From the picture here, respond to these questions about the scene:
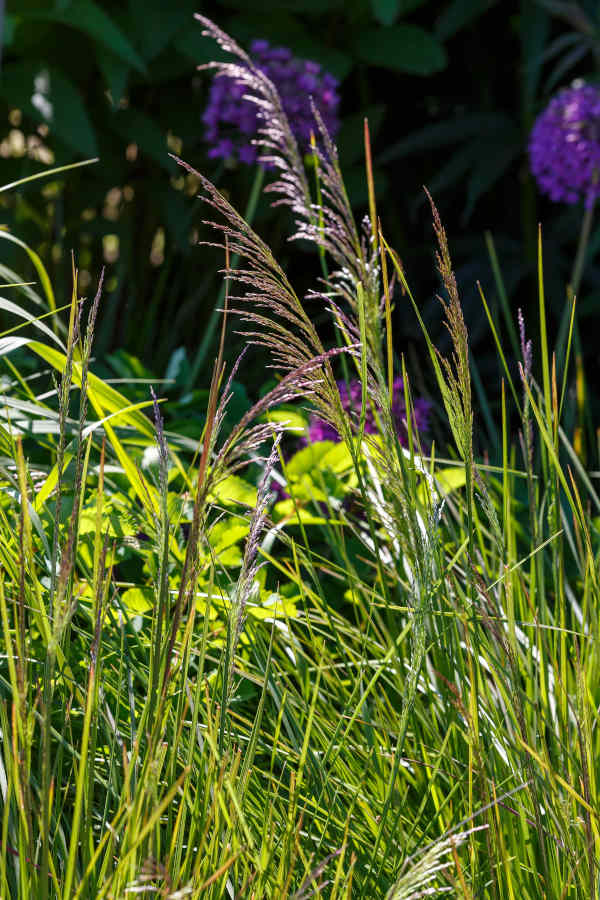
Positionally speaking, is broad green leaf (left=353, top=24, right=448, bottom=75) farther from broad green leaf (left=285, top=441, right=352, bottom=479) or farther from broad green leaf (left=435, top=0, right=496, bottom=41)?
broad green leaf (left=285, top=441, right=352, bottom=479)

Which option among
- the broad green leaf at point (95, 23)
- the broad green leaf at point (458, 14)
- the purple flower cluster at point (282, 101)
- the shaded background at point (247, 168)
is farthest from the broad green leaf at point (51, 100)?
the broad green leaf at point (458, 14)

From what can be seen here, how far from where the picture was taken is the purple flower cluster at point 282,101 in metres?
1.59

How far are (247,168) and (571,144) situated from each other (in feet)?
2.20

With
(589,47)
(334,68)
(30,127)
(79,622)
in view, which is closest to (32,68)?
(30,127)

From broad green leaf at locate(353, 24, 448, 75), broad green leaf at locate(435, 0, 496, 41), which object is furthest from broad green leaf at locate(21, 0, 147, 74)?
broad green leaf at locate(435, 0, 496, 41)

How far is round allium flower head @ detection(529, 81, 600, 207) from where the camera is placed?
1.84 m

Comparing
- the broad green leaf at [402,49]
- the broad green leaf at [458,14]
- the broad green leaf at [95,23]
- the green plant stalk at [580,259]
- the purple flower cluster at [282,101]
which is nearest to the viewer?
the green plant stalk at [580,259]

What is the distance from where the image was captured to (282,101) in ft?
5.15

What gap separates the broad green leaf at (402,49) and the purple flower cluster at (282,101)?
36 centimetres

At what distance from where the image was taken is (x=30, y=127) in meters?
2.14

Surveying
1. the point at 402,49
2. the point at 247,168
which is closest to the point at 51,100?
the point at 247,168

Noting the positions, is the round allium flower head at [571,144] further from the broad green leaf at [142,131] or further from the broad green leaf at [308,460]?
the broad green leaf at [308,460]

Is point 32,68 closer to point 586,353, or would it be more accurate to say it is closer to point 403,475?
point 586,353

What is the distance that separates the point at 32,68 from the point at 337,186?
1433 mm
